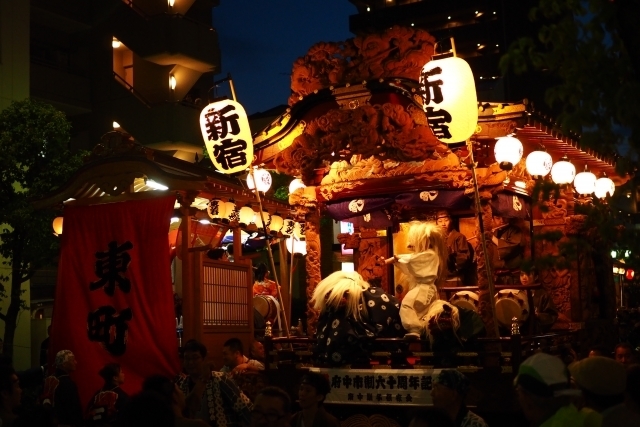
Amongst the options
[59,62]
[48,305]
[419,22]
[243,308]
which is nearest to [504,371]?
[243,308]

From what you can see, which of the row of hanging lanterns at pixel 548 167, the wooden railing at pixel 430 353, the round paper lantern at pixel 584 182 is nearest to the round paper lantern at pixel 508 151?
the row of hanging lanterns at pixel 548 167

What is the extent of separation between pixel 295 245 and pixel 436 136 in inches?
260

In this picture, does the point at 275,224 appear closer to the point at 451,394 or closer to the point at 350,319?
the point at 350,319

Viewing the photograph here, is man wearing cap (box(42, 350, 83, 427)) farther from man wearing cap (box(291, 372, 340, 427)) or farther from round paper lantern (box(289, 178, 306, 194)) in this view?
round paper lantern (box(289, 178, 306, 194))

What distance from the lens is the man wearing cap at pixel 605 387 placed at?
5141 mm

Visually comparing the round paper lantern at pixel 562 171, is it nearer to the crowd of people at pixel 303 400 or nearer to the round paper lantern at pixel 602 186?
the round paper lantern at pixel 602 186

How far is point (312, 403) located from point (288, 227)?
9.73 m

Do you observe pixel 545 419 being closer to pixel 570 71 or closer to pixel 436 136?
pixel 570 71

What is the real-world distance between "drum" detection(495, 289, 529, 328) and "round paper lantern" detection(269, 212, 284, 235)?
4.76 meters

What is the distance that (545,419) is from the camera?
189 inches

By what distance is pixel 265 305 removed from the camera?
1656 centimetres

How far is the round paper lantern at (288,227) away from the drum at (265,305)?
133cm

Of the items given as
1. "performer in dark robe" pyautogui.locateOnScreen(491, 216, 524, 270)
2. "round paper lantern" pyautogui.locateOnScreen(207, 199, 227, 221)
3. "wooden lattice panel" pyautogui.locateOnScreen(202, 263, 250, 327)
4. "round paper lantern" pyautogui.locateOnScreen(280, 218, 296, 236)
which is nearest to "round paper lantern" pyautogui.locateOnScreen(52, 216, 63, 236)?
"round paper lantern" pyautogui.locateOnScreen(207, 199, 227, 221)

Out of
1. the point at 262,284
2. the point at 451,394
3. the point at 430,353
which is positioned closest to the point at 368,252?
the point at 262,284
